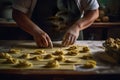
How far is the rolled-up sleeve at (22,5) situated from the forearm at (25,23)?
1.4 inches

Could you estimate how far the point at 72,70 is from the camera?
161cm

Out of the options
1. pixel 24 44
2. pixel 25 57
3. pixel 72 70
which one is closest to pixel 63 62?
pixel 72 70

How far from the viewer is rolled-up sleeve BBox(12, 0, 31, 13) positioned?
237 cm

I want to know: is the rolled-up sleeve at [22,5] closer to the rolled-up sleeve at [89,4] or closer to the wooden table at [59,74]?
the rolled-up sleeve at [89,4]

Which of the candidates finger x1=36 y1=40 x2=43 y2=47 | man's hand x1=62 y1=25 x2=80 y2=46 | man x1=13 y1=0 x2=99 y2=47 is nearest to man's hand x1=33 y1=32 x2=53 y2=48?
finger x1=36 y1=40 x2=43 y2=47

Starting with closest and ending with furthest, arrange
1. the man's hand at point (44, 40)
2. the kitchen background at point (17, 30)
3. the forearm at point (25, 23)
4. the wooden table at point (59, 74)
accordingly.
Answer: the wooden table at point (59, 74) < the man's hand at point (44, 40) < the forearm at point (25, 23) < the kitchen background at point (17, 30)

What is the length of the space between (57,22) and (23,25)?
1.11ft

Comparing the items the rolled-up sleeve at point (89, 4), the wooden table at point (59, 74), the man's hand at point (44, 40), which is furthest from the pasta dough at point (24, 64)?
the rolled-up sleeve at point (89, 4)

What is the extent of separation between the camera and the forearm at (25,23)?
2.21 meters

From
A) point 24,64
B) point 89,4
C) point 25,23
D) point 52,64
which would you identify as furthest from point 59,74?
point 89,4

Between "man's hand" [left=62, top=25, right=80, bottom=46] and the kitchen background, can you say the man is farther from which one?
the kitchen background

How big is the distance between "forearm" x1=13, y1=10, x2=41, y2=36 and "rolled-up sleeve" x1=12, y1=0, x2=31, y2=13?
4 cm
